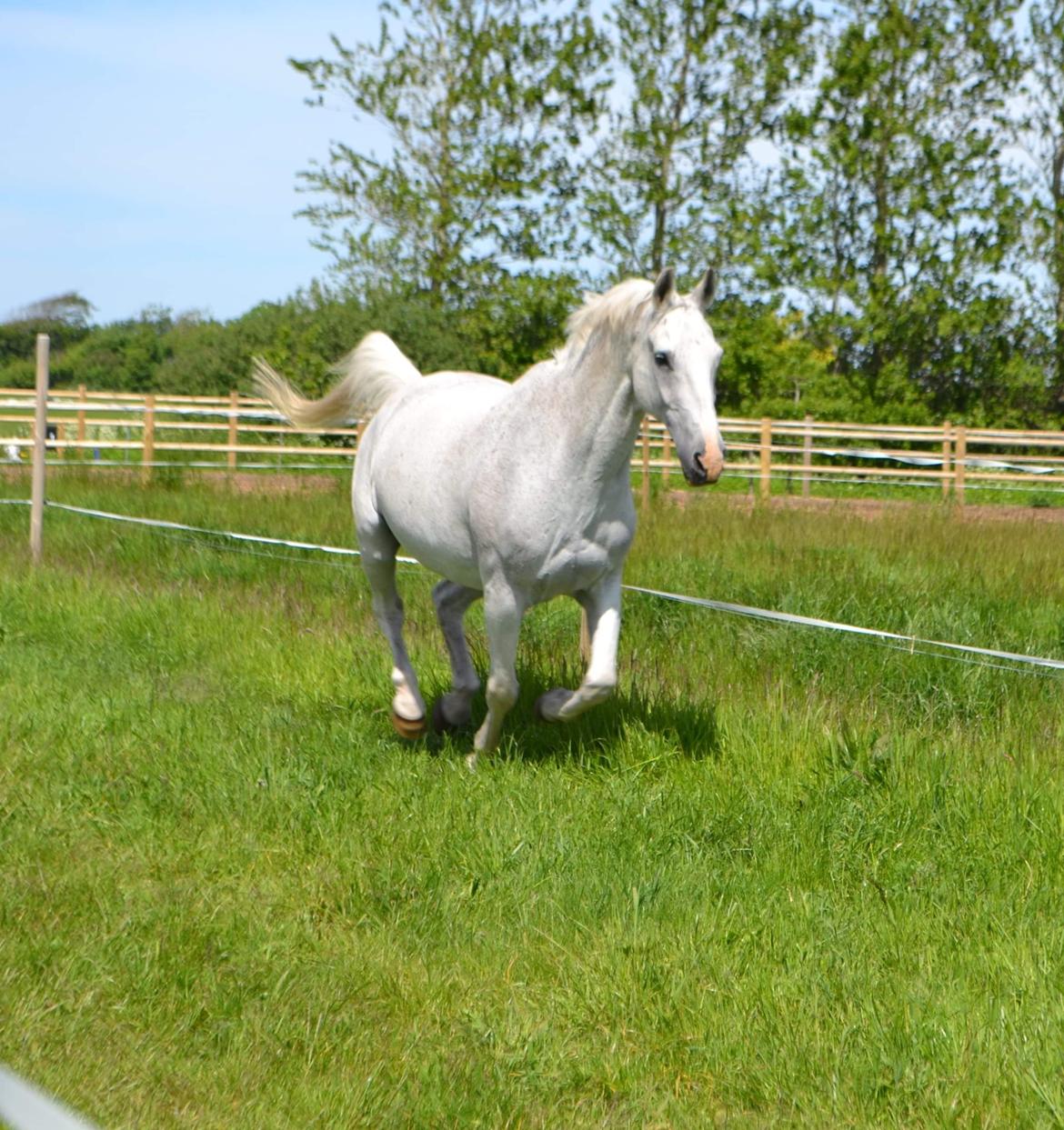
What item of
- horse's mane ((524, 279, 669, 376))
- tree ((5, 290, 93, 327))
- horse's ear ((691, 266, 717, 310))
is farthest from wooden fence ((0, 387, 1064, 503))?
tree ((5, 290, 93, 327))

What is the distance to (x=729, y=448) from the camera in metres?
24.5

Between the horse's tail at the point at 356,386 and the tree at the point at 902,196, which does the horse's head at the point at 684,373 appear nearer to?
the horse's tail at the point at 356,386

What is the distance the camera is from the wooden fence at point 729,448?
71.5ft

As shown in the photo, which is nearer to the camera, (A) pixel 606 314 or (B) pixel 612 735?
(A) pixel 606 314

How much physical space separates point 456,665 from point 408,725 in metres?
0.42

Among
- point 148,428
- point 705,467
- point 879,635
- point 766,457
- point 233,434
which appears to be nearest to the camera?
point 705,467

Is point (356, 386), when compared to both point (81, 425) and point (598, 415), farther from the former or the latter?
point (81, 425)

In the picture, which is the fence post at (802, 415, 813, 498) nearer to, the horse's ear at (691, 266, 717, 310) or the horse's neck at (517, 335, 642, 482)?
the horse's neck at (517, 335, 642, 482)

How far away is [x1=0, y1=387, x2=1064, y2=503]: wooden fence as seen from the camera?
858 inches

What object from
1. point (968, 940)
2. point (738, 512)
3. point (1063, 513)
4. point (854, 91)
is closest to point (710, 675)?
point (968, 940)

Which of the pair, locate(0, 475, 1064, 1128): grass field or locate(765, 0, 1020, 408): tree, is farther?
locate(765, 0, 1020, 408): tree

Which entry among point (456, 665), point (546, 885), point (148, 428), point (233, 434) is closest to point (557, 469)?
point (456, 665)

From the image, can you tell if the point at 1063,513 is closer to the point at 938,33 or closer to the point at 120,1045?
the point at 938,33

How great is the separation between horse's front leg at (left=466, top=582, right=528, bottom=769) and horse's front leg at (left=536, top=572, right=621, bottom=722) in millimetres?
247
